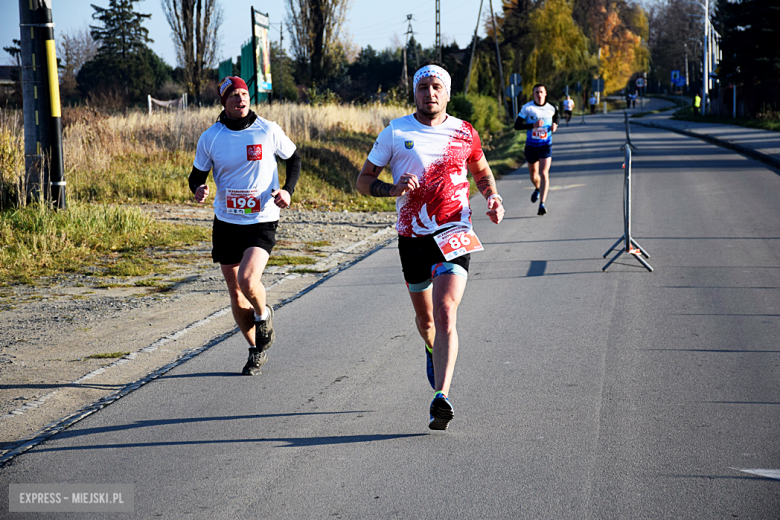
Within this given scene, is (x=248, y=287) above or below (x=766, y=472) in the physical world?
above

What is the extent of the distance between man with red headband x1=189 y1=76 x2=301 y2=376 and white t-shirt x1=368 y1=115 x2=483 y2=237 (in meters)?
1.26

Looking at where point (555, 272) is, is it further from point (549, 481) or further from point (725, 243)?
point (549, 481)

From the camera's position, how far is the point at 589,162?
2447 cm

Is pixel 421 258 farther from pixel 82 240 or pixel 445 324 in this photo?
pixel 82 240

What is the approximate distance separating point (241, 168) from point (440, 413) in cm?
244

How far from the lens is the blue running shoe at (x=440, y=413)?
4324 millimetres

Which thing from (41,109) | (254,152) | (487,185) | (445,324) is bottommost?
(445,324)

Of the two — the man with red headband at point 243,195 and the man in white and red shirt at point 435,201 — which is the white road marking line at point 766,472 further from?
the man with red headband at point 243,195

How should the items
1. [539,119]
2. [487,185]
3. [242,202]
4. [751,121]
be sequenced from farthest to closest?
[751,121]
[539,119]
[242,202]
[487,185]

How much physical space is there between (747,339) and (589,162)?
1896 centimetres

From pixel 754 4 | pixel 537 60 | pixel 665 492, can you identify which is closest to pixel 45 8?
pixel 665 492

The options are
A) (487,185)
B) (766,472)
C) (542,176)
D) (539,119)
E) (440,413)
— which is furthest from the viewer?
(542,176)

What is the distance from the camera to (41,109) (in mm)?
11477

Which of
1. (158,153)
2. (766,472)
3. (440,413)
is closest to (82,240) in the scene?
(440,413)
